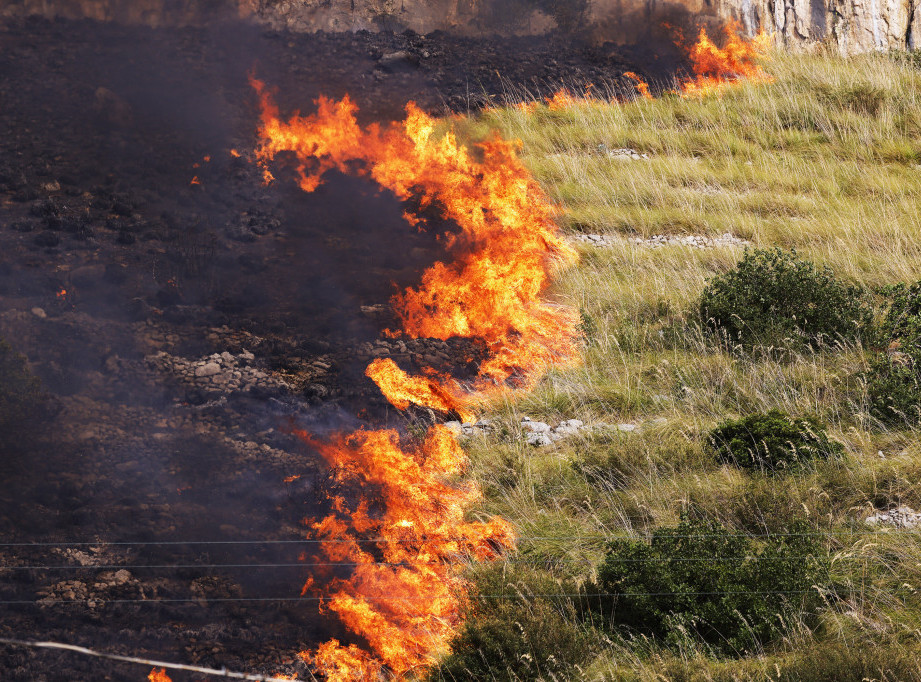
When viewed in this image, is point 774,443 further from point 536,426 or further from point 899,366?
point 536,426

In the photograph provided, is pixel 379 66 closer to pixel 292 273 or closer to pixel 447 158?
pixel 447 158

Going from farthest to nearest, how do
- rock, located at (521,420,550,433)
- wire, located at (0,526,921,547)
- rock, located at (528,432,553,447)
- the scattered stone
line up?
rock, located at (521,420,550,433)
rock, located at (528,432,553,447)
the scattered stone
wire, located at (0,526,921,547)

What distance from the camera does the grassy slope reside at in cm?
525

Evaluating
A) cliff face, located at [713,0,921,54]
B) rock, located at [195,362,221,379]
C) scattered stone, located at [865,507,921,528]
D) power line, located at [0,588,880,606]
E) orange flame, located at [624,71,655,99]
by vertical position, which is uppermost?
cliff face, located at [713,0,921,54]

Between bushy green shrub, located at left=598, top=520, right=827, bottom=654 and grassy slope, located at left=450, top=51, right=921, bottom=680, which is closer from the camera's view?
bushy green shrub, located at left=598, top=520, right=827, bottom=654

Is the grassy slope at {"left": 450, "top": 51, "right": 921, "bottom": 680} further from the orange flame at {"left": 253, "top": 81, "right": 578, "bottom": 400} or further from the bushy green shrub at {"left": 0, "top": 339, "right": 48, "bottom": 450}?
the bushy green shrub at {"left": 0, "top": 339, "right": 48, "bottom": 450}

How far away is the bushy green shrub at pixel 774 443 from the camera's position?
6.52 metres

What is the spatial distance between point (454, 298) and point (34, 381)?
14.6 ft

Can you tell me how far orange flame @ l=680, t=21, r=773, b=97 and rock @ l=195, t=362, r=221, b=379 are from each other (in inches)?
419

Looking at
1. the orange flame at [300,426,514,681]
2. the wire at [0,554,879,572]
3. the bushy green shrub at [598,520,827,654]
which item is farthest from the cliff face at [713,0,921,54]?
the wire at [0,554,879,572]

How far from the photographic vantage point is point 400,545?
A: 6.44 m

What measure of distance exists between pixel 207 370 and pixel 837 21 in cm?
1443

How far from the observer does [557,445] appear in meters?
7.54

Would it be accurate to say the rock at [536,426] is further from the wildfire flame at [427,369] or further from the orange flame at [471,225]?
the orange flame at [471,225]
